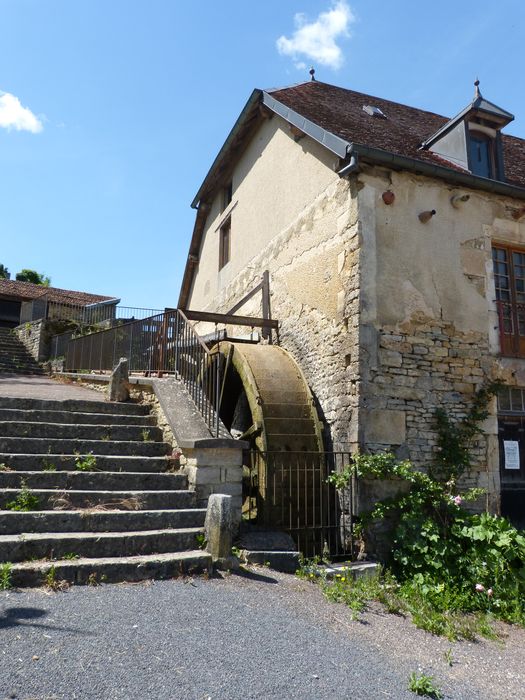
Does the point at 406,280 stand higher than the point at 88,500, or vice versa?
the point at 406,280

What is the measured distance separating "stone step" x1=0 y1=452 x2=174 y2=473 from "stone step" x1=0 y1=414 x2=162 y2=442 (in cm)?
34

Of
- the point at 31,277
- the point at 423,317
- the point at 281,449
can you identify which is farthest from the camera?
the point at 31,277

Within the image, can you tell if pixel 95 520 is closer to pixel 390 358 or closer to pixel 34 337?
pixel 390 358

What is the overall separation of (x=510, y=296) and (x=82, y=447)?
646 centimetres

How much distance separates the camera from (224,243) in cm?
1313

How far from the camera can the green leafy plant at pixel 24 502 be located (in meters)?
4.89

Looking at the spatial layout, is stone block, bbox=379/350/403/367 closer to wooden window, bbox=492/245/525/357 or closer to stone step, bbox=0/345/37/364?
wooden window, bbox=492/245/525/357

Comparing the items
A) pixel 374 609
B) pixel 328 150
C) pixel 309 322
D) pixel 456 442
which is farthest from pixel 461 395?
pixel 328 150

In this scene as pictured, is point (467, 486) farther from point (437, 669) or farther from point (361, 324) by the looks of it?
point (437, 669)

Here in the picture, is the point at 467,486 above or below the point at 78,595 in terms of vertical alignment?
above

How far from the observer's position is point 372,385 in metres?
6.98

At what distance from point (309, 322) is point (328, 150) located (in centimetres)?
268

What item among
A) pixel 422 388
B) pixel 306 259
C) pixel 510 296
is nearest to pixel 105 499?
pixel 422 388

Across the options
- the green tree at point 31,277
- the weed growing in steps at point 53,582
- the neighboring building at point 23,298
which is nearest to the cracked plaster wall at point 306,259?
the weed growing in steps at point 53,582
